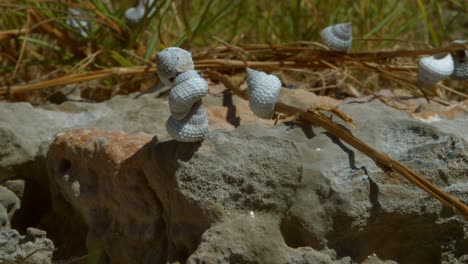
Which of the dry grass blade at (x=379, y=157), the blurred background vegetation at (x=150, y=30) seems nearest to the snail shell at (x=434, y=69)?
the blurred background vegetation at (x=150, y=30)

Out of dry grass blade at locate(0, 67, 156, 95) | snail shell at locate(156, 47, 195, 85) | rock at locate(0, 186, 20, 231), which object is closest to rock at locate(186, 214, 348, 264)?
snail shell at locate(156, 47, 195, 85)

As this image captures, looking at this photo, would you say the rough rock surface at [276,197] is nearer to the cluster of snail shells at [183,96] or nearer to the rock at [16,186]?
the cluster of snail shells at [183,96]

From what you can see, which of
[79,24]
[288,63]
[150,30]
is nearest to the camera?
[288,63]

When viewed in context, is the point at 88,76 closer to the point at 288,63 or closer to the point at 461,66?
the point at 288,63

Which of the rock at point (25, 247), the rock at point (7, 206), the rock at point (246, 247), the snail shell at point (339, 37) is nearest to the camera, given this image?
the rock at point (246, 247)

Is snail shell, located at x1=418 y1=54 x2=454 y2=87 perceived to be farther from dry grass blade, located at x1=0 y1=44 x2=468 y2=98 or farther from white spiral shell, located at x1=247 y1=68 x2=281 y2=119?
white spiral shell, located at x1=247 y1=68 x2=281 y2=119

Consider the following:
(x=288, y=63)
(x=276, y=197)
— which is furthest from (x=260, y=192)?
(x=288, y=63)
